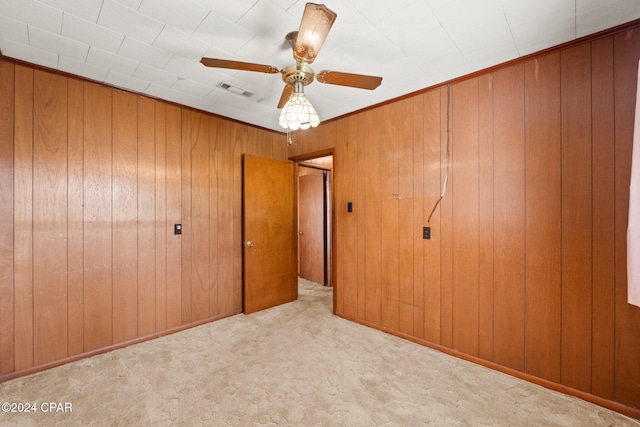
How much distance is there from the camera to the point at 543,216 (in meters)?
2.07

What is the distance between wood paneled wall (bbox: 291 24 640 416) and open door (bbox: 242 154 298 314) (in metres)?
1.34

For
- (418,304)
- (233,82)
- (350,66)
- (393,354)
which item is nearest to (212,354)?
(393,354)

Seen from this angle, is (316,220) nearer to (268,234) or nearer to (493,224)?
(268,234)

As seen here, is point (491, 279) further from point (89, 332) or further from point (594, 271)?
point (89, 332)

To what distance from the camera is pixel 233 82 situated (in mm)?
2531

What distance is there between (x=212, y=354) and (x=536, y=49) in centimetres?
361

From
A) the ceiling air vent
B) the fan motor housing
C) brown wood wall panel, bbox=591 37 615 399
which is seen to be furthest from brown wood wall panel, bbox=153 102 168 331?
brown wood wall panel, bbox=591 37 615 399

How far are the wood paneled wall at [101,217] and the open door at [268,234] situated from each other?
0.24m

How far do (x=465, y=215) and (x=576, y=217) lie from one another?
2.36 ft

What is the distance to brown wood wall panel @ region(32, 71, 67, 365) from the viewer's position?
7.42 feet

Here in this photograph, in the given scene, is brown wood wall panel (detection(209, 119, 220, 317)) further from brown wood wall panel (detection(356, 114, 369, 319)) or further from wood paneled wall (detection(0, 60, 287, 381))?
brown wood wall panel (detection(356, 114, 369, 319))

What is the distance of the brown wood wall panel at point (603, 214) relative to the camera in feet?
6.00

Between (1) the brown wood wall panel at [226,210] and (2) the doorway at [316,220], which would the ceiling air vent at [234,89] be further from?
(2) the doorway at [316,220]

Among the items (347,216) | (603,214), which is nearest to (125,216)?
(347,216)
